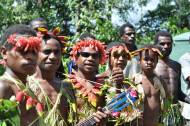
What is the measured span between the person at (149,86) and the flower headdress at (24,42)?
7.49 ft

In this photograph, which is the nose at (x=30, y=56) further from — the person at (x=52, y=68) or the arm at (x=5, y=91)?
the person at (x=52, y=68)

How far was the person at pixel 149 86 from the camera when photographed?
5785 mm

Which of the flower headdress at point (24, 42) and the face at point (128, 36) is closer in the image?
the flower headdress at point (24, 42)

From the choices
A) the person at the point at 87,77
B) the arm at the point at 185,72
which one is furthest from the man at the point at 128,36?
the person at the point at 87,77

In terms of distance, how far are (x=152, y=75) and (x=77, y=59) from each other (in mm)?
1190

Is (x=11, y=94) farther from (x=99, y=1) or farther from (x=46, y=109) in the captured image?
(x=99, y=1)

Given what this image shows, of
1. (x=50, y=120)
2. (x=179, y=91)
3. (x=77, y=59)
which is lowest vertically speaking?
(x=179, y=91)

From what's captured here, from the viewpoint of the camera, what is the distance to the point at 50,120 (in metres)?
4.36

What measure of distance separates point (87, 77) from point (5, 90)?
159 cm

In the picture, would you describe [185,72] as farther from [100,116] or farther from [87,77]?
[100,116]

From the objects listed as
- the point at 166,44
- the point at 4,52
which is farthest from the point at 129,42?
the point at 4,52

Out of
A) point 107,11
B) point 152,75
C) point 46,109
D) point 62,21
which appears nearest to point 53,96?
point 46,109

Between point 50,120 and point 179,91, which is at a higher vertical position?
point 50,120

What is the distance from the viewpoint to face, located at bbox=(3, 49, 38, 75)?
144 inches
